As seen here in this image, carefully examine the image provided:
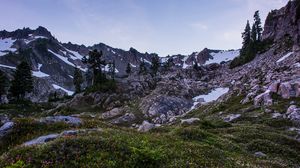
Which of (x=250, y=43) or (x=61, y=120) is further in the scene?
(x=250, y=43)

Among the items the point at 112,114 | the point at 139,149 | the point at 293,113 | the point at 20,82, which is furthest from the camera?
the point at 20,82

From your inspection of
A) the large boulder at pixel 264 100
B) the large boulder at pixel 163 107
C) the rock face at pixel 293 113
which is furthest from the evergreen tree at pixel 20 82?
the rock face at pixel 293 113

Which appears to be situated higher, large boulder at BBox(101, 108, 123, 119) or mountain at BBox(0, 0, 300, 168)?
mountain at BBox(0, 0, 300, 168)

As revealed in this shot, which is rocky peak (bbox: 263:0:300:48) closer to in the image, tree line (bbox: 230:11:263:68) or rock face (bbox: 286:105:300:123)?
tree line (bbox: 230:11:263:68)

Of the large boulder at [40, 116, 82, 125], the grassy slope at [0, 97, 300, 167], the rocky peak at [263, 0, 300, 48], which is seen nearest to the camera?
the grassy slope at [0, 97, 300, 167]

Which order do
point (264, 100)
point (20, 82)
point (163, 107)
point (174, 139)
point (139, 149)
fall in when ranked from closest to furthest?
point (139, 149) < point (174, 139) < point (264, 100) < point (163, 107) < point (20, 82)

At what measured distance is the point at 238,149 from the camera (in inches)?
879

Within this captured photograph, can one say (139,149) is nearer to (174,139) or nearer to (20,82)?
(174,139)

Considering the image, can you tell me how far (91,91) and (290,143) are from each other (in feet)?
260

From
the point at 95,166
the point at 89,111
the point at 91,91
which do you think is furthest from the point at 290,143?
the point at 91,91

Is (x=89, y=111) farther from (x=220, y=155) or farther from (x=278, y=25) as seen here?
(x=278, y=25)

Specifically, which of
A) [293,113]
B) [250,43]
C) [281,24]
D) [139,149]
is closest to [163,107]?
[293,113]

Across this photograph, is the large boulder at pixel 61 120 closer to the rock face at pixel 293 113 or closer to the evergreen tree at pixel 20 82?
the rock face at pixel 293 113

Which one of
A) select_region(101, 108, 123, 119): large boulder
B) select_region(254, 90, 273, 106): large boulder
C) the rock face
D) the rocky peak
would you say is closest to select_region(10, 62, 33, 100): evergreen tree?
select_region(101, 108, 123, 119): large boulder
